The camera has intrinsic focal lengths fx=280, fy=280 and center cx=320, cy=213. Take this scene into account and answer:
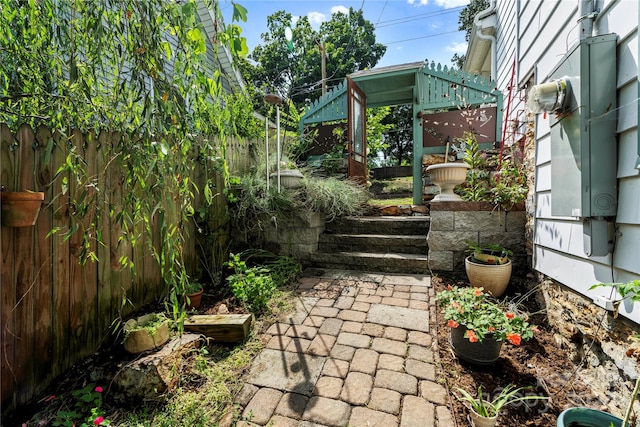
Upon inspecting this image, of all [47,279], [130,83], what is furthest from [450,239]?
[47,279]

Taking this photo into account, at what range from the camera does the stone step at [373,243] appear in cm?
340

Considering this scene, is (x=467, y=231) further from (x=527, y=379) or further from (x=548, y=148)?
(x=527, y=379)

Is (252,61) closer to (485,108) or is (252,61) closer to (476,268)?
(485,108)

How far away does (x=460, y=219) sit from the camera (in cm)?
292

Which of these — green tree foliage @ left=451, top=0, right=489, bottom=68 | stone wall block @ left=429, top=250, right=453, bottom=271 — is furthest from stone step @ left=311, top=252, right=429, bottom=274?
green tree foliage @ left=451, top=0, right=489, bottom=68

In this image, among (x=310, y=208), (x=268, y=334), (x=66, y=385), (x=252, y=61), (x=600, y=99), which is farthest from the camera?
(x=252, y=61)

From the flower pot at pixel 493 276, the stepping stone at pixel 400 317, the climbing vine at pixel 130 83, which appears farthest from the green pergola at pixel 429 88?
the climbing vine at pixel 130 83

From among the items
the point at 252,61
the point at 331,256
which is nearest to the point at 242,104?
the point at 331,256

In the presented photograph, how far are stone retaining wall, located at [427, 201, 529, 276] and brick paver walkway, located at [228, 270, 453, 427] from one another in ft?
1.96

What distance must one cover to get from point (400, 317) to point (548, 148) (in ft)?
5.64

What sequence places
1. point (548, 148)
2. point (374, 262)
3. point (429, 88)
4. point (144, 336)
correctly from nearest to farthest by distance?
point (144, 336)
point (548, 148)
point (374, 262)
point (429, 88)

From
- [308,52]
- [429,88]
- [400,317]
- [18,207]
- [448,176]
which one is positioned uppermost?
[308,52]

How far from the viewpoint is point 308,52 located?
1705 cm

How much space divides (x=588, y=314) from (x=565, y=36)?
70.2 inches
